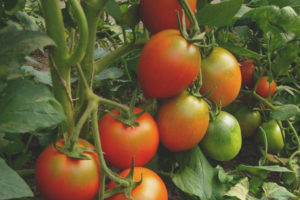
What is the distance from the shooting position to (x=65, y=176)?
0.54 metres

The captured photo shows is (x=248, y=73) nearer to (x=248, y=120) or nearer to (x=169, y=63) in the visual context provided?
(x=248, y=120)

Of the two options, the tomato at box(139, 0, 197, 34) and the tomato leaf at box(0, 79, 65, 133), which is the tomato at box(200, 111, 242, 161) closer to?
the tomato at box(139, 0, 197, 34)

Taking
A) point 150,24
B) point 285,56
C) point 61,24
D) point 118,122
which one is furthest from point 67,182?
point 285,56

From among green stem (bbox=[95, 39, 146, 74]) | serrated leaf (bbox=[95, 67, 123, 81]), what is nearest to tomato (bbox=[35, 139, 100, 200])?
green stem (bbox=[95, 39, 146, 74])

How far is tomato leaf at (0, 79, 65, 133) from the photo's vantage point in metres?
0.46

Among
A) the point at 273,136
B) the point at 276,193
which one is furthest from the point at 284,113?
the point at 276,193

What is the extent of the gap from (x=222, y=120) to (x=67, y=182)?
370 millimetres

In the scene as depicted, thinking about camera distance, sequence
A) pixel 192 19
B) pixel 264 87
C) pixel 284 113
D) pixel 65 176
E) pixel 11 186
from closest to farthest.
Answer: pixel 11 186 < pixel 65 176 < pixel 192 19 < pixel 284 113 < pixel 264 87

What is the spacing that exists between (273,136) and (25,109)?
0.68 metres

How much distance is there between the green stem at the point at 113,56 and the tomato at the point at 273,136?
0.42 m

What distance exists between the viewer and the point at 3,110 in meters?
0.46

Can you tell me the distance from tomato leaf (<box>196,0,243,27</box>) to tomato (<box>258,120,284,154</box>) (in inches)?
13.5

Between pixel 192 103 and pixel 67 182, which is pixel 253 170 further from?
pixel 67 182

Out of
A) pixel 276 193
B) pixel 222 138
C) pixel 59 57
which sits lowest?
pixel 276 193
